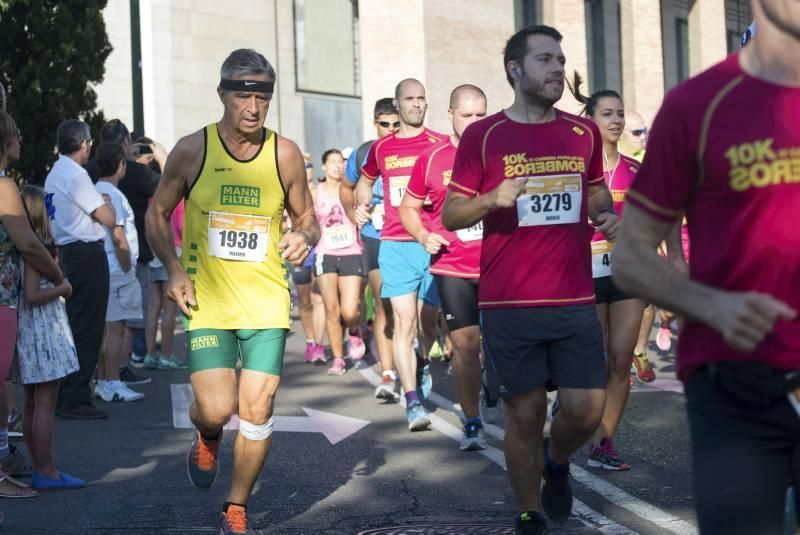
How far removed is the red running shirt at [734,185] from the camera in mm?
3133

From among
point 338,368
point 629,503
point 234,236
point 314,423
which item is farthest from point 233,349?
point 338,368

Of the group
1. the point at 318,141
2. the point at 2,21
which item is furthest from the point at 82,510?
the point at 318,141

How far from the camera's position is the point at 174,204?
21.1 ft

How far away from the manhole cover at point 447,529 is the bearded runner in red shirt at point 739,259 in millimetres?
2885

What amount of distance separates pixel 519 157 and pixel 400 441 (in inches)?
125

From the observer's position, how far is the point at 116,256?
426 inches

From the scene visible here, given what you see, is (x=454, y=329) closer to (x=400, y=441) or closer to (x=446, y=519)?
(x=400, y=441)

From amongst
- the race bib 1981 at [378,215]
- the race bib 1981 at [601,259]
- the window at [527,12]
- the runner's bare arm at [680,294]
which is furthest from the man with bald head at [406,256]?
the window at [527,12]

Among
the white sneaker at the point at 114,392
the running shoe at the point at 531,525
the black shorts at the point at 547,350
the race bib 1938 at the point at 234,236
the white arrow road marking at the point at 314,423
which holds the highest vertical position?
the race bib 1938 at the point at 234,236

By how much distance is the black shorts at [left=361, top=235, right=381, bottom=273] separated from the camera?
11.6 m

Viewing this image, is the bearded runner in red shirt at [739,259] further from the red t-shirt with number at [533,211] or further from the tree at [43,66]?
the tree at [43,66]

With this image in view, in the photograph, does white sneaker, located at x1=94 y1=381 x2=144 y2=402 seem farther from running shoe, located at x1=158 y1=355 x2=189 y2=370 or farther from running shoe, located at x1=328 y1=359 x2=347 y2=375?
running shoe, located at x1=328 y1=359 x2=347 y2=375

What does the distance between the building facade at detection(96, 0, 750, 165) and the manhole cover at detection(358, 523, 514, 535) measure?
13.1 meters

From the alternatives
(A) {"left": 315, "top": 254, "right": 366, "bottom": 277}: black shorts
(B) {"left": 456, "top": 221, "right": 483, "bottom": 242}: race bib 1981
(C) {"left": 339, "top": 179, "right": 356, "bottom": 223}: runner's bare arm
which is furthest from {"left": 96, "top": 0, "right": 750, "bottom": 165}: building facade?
(B) {"left": 456, "top": 221, "right": 483, "bottom": 242}: race bib 1981
